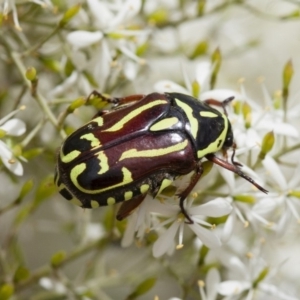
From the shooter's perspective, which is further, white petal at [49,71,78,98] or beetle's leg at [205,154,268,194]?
white petal at [49,71,78,98]

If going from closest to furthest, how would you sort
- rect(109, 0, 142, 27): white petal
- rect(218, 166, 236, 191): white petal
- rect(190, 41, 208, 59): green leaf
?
rect(218, 166, 236, 191): white petal < rect(109, 0, 142, 27): white petal < rect(190, 41, 208, 59): green leaf

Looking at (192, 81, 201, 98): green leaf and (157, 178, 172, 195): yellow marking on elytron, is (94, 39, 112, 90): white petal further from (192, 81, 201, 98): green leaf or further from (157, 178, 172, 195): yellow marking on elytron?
(157, 178, 172, 195): yellow marking on elytron

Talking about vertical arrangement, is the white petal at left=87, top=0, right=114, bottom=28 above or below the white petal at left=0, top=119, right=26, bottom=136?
above

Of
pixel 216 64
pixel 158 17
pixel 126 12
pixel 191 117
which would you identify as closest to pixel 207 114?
pixel 191 117

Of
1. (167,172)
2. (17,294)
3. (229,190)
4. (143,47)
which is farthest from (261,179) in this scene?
(17,294)

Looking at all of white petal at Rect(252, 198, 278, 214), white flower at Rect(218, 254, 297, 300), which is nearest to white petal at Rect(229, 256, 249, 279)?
white flower at Rect(218, 254, 297, 300)

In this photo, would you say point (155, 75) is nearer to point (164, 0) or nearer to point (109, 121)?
point (164, 0)

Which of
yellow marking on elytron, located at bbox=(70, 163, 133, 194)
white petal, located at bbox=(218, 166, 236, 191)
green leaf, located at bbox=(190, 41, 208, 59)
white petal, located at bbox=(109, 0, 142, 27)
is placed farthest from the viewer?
green leaf, located at bbox=(190, 41, 208, 59)
